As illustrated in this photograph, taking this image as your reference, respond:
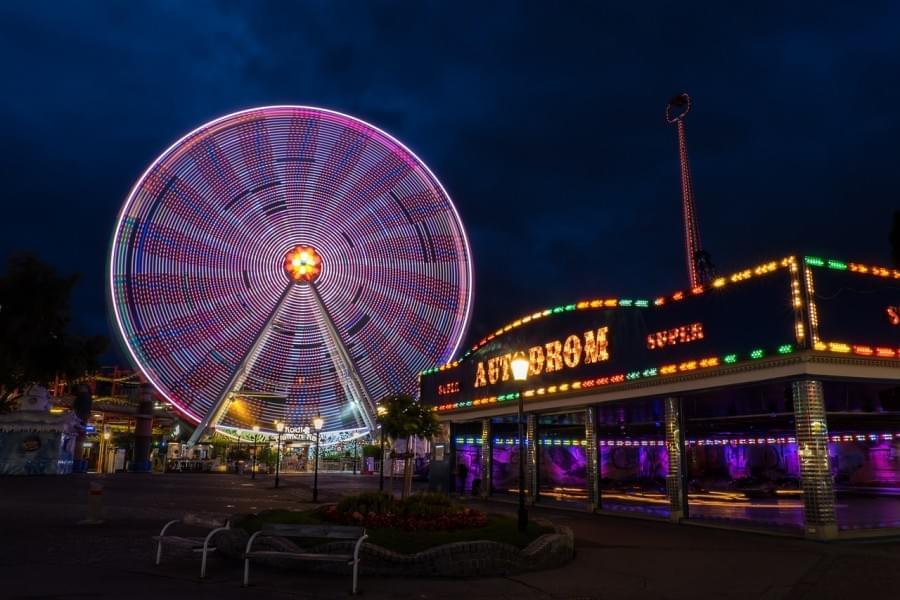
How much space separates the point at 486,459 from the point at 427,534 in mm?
15838

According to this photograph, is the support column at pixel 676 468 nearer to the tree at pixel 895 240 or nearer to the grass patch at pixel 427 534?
the grass patch at pixel 427 534

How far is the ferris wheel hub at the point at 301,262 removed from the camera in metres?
41.9

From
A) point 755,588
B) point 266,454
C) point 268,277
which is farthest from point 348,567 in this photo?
point 266,454

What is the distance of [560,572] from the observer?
9.89m

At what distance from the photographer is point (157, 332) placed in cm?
3747

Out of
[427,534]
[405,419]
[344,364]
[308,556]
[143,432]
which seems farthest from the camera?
[143,432]

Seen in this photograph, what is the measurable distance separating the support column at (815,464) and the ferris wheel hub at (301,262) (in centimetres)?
3266

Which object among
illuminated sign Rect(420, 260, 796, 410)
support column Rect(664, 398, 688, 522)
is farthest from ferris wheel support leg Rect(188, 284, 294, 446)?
support column Rect(664, 398, 688, 522)

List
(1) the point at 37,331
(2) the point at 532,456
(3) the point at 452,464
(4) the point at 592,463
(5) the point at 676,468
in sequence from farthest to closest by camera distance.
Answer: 1. (1) the point at 37,331
2. (3) the point at 452,464
3. (2) the point at 532,456
4. (4) the point at 592,463
5. (5) the point at 676,468

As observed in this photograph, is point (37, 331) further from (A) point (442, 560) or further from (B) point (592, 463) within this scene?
(A) point (442, 560)

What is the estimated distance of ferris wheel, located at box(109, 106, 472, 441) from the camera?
120 feet

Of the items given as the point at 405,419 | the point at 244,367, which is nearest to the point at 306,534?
the point at 405,419

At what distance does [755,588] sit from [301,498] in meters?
20.2

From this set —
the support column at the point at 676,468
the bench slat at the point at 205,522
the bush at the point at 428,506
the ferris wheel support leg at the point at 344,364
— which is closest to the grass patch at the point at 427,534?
the bush at the point at 428,506
